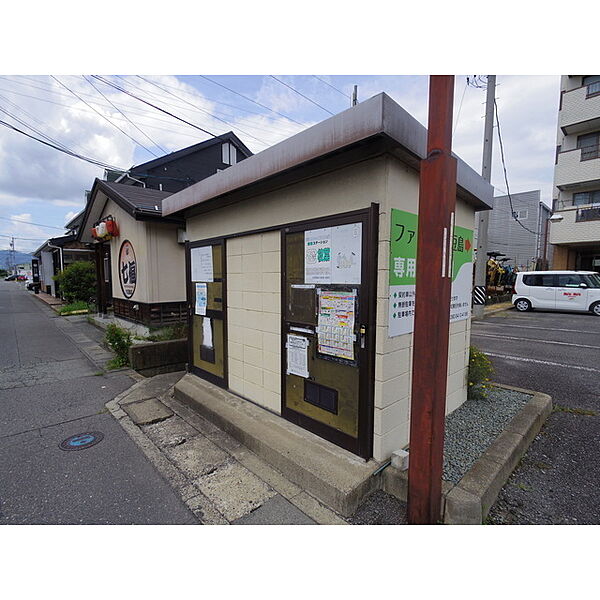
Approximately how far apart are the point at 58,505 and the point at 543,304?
15878mm

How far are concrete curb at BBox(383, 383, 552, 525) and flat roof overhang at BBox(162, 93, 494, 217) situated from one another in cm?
230

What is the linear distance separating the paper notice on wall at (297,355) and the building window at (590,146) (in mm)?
20149

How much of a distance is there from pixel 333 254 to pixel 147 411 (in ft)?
10.1

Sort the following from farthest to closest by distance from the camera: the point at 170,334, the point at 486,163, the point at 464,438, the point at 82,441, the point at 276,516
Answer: the point at 486,163 → the point at 170,334 → the point at 82,441 → the point at 464,438 → the point at 276,516

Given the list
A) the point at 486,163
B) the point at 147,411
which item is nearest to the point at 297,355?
the point at 147,411

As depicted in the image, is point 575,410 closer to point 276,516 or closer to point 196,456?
point 276,516

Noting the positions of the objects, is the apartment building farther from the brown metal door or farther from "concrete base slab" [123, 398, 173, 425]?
"concrete base slab" [123, 398, 173, 425]

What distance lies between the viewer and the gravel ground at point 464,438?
2.21 metres

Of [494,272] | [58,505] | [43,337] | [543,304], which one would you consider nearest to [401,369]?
[58,505]

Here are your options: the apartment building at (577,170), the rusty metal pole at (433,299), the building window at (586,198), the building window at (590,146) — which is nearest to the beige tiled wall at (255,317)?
the rusty metal pole at (433,299)

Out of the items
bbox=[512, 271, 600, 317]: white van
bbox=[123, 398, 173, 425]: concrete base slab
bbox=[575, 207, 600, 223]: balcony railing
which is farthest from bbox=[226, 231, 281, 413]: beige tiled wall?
bbox=[575, 207, 600, 223]: balcony railing

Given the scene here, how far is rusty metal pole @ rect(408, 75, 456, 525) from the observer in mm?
1772

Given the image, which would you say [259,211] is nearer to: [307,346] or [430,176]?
[307,346]

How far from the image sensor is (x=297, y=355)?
305 centimetres
